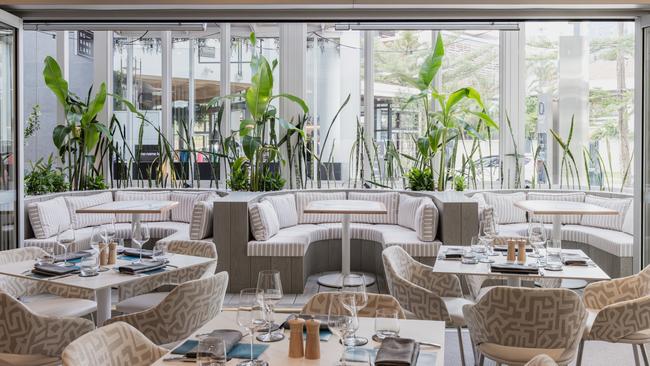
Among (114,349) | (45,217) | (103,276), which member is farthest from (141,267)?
(45,217)

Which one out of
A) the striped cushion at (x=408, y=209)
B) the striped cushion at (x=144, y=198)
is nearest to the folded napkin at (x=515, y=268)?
the striped cushion at (x=408, y=209)

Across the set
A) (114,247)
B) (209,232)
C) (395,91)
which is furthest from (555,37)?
(114,247)

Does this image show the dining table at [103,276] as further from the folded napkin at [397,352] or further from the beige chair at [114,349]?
the folded napkin at [397,352]

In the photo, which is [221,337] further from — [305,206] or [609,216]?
[609,216]

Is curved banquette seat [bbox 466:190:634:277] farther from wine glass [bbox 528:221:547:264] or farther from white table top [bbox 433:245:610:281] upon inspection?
white table top [bbox 433:245:610:281]

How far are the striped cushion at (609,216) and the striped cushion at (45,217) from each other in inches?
239

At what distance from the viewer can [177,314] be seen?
11.5 ft

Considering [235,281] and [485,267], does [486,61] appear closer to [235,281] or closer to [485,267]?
[235,281]

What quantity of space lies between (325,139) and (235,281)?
10.3ft

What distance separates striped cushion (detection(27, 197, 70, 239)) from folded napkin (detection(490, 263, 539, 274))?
4.95m

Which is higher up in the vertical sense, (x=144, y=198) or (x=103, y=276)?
(x=144, y=198)

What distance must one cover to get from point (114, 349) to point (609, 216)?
6757 millimetres

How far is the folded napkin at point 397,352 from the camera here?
218cm

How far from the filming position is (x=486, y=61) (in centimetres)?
994
